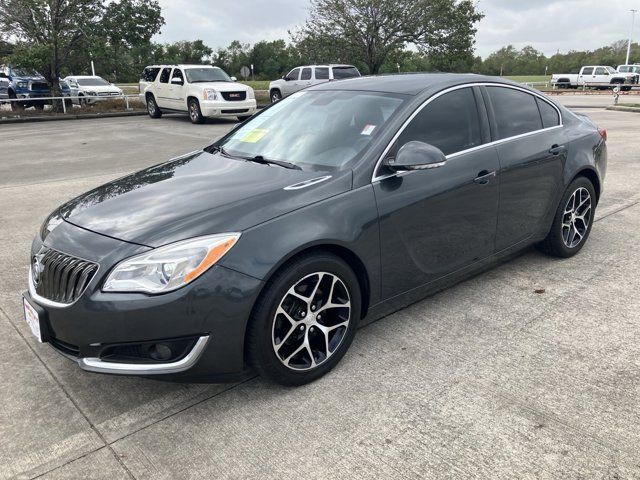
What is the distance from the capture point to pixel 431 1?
27.9 metres

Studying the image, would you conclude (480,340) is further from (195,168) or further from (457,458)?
(195,168)

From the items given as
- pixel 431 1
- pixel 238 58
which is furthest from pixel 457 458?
pixel 238 58

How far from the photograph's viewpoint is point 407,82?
3826mm

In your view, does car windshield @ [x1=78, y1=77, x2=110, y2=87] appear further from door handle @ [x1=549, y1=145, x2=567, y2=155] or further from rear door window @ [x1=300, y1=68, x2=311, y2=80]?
door handle @ [x1=549, y1=145, x2=567, y2=155]

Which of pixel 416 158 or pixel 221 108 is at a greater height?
pixel 221 108

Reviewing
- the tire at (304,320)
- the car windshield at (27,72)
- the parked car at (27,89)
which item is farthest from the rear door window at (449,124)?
the parked car at (27,89)

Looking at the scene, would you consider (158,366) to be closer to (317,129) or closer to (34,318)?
(34,318)

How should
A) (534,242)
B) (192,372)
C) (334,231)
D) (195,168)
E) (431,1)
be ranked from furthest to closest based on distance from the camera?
1. (431,1)
2. (534,242)
3. (195,168)
4. (334,231)
5. (192,372)

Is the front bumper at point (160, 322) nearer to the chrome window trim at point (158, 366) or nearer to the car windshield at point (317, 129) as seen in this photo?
the chrome window trim at point (158, 366)

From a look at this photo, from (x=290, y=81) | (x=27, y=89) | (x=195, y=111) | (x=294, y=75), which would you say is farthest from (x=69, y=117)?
(x=294, y=75)

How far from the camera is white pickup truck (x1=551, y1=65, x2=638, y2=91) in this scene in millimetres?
38219

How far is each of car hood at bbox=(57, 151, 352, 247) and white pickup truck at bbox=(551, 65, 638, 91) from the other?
1612 inches

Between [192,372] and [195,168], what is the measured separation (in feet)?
5.06

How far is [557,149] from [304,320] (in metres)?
2.75
